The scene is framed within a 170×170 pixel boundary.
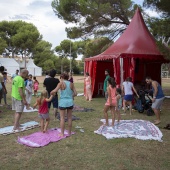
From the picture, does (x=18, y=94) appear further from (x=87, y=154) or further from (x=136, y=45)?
(x=136, y=45)

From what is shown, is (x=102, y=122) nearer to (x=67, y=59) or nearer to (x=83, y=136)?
(x=83, y=136)

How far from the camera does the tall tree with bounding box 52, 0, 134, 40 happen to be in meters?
15.5

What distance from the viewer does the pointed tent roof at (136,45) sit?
10.5 m

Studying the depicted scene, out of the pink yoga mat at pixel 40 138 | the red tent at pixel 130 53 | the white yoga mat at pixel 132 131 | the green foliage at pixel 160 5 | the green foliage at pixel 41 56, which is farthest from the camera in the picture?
the green foliage at pixel 41 56

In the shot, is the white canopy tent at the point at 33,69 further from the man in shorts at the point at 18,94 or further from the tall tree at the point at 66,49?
the man in shorts at the point at 18,94

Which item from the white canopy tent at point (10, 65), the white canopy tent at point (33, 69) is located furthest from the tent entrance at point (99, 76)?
the white canopy tent at point (33, 69)

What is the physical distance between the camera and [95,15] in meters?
15.7

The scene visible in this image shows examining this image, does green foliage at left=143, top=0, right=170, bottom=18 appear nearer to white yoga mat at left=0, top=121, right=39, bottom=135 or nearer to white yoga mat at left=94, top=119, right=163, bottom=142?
white yoga mat at left=94, top=119, right=163, bottom=142

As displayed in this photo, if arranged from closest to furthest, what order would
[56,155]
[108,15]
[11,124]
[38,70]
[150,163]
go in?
1. [150,163]
2. [56,155]
3. [11,124]
4. [108,15]
5. [38,70]

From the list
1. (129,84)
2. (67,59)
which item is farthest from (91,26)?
(67,59)

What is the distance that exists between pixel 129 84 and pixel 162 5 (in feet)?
12.7

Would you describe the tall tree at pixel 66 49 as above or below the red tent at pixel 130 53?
above

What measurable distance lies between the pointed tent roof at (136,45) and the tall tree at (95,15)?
3.88m

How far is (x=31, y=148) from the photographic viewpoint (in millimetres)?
4738
